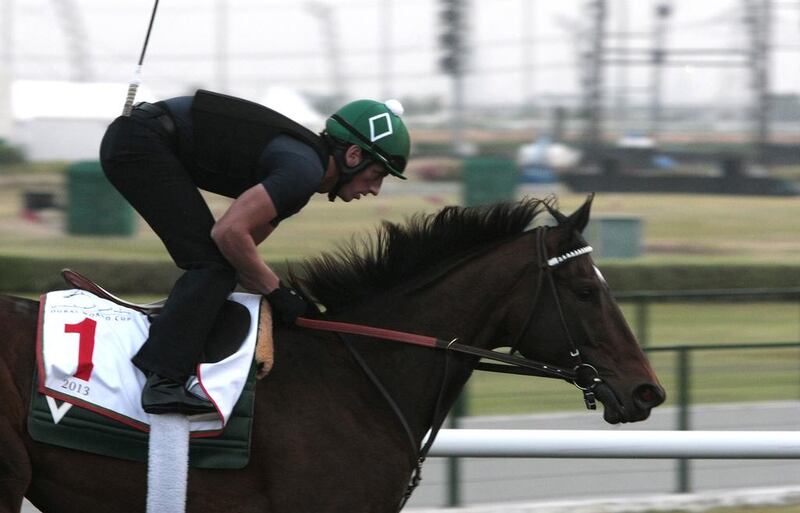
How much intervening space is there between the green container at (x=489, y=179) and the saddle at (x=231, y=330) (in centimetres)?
1669

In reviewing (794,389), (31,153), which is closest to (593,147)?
(31,153)

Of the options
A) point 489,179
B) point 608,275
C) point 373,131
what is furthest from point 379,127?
point 489,179

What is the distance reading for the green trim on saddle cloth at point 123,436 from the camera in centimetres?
319

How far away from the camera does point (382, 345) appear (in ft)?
11.7

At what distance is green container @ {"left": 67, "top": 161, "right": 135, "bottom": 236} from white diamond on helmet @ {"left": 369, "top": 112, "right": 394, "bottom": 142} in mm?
14922

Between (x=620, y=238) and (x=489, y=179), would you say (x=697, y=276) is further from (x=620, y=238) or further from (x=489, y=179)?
(x=489, y=179)

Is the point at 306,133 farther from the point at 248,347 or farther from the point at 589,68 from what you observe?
the point at 589,68

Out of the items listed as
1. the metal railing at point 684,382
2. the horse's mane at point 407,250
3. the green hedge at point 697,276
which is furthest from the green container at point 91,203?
the horse's mane at point 407,250

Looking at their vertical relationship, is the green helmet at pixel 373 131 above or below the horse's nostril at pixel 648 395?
above

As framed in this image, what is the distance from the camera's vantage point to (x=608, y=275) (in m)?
15.2

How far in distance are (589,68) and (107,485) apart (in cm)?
2200

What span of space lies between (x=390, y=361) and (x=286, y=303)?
1.23ft

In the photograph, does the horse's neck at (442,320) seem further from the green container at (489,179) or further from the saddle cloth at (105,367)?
the green container at (489,179)

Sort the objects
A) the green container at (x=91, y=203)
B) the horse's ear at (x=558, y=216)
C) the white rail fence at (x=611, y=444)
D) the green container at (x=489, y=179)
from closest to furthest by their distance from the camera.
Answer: the horse's ear at (x=558, y=216)
the white rail fence at (x=611, y=444)
the green container at (x=91, y=203)
the green container at (x=489, y=179)
